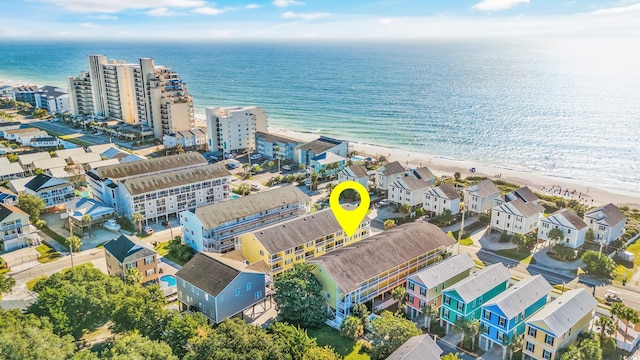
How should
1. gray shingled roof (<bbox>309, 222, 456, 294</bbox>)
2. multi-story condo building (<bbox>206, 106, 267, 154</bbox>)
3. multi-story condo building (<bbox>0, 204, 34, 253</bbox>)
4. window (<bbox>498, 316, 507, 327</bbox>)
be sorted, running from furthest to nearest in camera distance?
multi-story condo building (<bbox>206, 106, 267, 154</bbox>), multi-story condo building (<bbox>0, 204, 34, 253</bbox>), gray shingled roof (<bbox>309, 222, 456, 294</bbox>), window (<bbox>498, 316, 507, 327</bbox>)

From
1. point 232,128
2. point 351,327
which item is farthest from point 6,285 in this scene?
point 232,128

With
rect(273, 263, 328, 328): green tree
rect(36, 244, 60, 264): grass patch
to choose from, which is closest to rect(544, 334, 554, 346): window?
rect(273, 263, 328, 328): green tree

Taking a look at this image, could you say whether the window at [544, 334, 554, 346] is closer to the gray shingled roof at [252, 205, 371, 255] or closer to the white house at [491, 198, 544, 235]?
the gray shingled roof at [252, 205, 371, 255]

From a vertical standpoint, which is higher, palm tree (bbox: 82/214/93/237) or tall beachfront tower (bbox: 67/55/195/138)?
tall beachfront tower (bbox: 67/55/195/138)

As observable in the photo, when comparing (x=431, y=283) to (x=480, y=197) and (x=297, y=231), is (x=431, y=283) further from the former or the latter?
(x=480, y=197)

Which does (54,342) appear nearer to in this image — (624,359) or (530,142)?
(624,359)

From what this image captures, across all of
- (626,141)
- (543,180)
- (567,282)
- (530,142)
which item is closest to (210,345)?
(567,282)

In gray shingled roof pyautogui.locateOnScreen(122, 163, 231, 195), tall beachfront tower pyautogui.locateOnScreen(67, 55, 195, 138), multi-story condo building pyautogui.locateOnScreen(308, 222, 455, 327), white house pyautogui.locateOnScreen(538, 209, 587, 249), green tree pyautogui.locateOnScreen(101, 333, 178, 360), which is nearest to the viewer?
green tree pyautogui.locateOnScreen(101, 333, 178, 360)

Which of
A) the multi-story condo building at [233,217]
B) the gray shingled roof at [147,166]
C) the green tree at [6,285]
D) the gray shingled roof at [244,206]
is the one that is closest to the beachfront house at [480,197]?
the gray shingled roof at [244,206]
